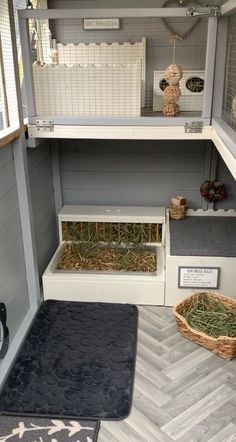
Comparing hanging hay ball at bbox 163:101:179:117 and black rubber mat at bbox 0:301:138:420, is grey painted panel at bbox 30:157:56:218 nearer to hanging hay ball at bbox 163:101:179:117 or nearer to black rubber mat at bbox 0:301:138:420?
black rubber mat at bbox 0:301:138:420

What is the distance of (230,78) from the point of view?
1679 mm

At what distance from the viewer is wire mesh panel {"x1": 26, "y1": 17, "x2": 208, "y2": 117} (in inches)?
72.3

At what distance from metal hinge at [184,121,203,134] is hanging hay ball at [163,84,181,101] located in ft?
0.46

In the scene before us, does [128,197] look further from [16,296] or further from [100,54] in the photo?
[16,296]

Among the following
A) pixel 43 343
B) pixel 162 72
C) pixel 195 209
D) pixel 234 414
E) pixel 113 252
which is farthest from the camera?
pixel 195 209

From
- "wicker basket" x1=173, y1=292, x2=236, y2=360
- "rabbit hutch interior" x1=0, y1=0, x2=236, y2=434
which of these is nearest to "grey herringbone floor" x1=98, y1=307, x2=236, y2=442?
"wicker basket" x1=173, y1=292, x2=236, y2=360

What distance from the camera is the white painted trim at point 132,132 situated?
72.4 inches

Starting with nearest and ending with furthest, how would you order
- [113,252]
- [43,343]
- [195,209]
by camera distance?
1. [43,343]
2. [113,252]
3. [195,209]

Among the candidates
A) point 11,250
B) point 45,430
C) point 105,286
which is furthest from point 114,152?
point 45,430

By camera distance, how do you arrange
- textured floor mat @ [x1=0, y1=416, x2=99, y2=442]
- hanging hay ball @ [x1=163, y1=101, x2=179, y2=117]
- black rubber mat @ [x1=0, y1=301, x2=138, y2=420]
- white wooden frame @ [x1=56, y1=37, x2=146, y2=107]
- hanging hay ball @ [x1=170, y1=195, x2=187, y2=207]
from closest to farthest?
textured floor mat @ [x1=0, y1=416, x2=99, y2=442], black rubber mat @ [x1=0, y1=301, x2=138, y2=420], hanging hay ball @ [x1=163, y1=101, x2=179, y2=117], white wooden frame @ [x1=56, y1=37, x2=146, y2=107], hanging hay ball @ [x1=170, y1=195, x2=187, y2=207]

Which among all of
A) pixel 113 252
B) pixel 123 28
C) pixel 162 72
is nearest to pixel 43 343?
pixel 113 252

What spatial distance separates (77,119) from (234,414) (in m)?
1.38

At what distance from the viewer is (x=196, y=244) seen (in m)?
2.06

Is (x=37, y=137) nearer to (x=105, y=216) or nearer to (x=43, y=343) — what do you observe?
(x=105, y=216)
